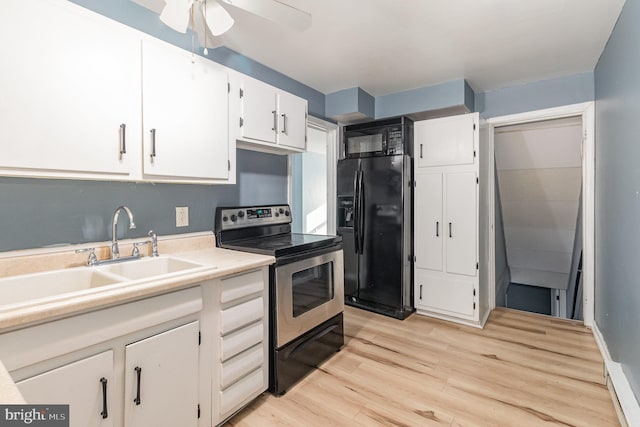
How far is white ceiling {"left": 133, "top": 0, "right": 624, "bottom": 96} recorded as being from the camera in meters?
1.98

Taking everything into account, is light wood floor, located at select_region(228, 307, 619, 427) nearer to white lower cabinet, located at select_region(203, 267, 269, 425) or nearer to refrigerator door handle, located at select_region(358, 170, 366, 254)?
white lower cabinet, located at select_region(203, 267, 269, 425)

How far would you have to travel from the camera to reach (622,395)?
1.78m

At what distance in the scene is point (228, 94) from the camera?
206cm

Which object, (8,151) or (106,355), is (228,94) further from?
(106,355)

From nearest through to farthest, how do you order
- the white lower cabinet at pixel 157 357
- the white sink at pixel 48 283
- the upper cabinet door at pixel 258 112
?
the white lower cabinet at pixel 157 357
the white sink at pixel 48 283
the upper cabinet door at pixel 258 112

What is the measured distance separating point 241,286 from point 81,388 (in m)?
0.78

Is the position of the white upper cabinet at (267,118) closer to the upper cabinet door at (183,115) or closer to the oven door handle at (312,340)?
the upper cabinet door at (183,115)

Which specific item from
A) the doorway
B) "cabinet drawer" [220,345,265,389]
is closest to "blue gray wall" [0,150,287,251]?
"cabinet drawer" [220,345,265,389]

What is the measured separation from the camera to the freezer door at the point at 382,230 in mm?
3230

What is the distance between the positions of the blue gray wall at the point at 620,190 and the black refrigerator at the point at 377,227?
1.57 metres

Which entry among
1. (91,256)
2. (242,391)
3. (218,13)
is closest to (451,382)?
(242,391)

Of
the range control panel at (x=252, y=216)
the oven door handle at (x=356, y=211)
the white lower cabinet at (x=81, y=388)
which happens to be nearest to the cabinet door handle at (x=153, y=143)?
the range control panel at (x=252, y=216)

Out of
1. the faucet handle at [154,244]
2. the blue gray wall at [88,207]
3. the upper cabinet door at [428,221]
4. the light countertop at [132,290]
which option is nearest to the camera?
the light countertop at [132,290]

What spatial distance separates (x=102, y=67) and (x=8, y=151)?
55 centimetres
